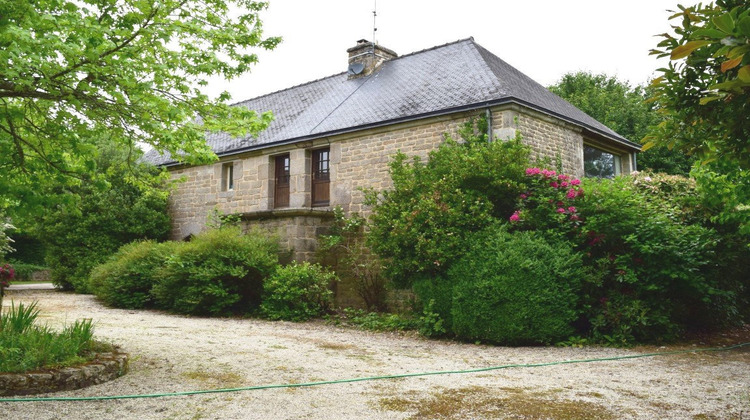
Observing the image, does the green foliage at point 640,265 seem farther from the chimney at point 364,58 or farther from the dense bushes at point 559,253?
the chimney at point 364,58

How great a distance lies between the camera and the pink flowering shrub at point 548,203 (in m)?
8.56

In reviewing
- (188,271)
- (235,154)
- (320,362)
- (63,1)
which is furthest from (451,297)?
(235,154)

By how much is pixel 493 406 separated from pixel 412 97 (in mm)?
9519

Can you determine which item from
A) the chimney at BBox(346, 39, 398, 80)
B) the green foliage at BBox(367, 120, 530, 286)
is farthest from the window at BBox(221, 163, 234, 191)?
the green foliage at BBox(367, 120, 530, 286)

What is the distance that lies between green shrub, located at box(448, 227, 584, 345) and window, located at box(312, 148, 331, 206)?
20.3 ft

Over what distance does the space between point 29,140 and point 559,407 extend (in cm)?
557

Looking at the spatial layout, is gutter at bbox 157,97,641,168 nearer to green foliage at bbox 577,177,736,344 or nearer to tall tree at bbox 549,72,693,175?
green foliage at bbox 577,177,736,344

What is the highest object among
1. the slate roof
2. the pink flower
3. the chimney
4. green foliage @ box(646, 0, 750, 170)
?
the chimney

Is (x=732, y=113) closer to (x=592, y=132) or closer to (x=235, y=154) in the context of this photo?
(x=592, y=132)

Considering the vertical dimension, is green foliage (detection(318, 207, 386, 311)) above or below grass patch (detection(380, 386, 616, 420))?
above

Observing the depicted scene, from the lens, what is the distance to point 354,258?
11.7 metres

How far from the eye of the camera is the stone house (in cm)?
1166

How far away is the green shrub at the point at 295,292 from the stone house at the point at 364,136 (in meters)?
0.83

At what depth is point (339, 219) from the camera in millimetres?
12438
